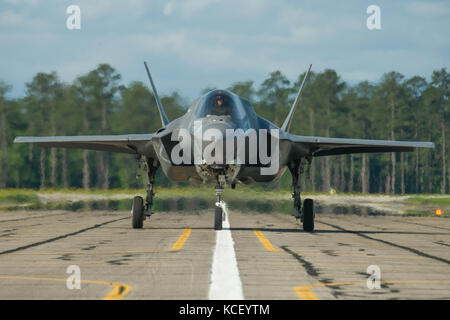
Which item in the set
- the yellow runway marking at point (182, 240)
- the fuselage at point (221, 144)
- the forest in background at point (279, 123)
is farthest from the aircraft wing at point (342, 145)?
the forest in background at point (279, 123)

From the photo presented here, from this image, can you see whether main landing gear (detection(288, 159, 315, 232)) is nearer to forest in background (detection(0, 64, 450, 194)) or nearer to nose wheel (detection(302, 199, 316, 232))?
nose wheel (detection(302, 199, 316, 232))

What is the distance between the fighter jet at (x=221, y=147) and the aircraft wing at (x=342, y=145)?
0.09ft

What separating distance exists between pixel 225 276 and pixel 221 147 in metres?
6.21

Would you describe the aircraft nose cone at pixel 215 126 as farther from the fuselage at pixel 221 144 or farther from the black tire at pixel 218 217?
the black tire at pixel 218 217

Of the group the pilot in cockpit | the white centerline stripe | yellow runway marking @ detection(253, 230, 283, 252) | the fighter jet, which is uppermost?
the pilot in cockpit

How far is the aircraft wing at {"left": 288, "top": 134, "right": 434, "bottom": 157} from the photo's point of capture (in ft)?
54.0

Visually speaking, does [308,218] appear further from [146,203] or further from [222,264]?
[222,264]

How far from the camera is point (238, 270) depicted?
7.91 m

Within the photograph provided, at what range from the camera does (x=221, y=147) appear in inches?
526

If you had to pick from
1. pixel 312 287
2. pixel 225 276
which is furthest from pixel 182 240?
pixel 312 287

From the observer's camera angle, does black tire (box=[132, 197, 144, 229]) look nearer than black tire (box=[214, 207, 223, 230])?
No

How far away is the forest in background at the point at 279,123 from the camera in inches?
2891

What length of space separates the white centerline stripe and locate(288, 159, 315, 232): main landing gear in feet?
15.7

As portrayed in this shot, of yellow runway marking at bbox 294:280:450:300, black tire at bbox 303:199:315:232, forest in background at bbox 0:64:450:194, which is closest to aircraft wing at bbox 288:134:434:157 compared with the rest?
black tire at bbox 303:199:315:232
